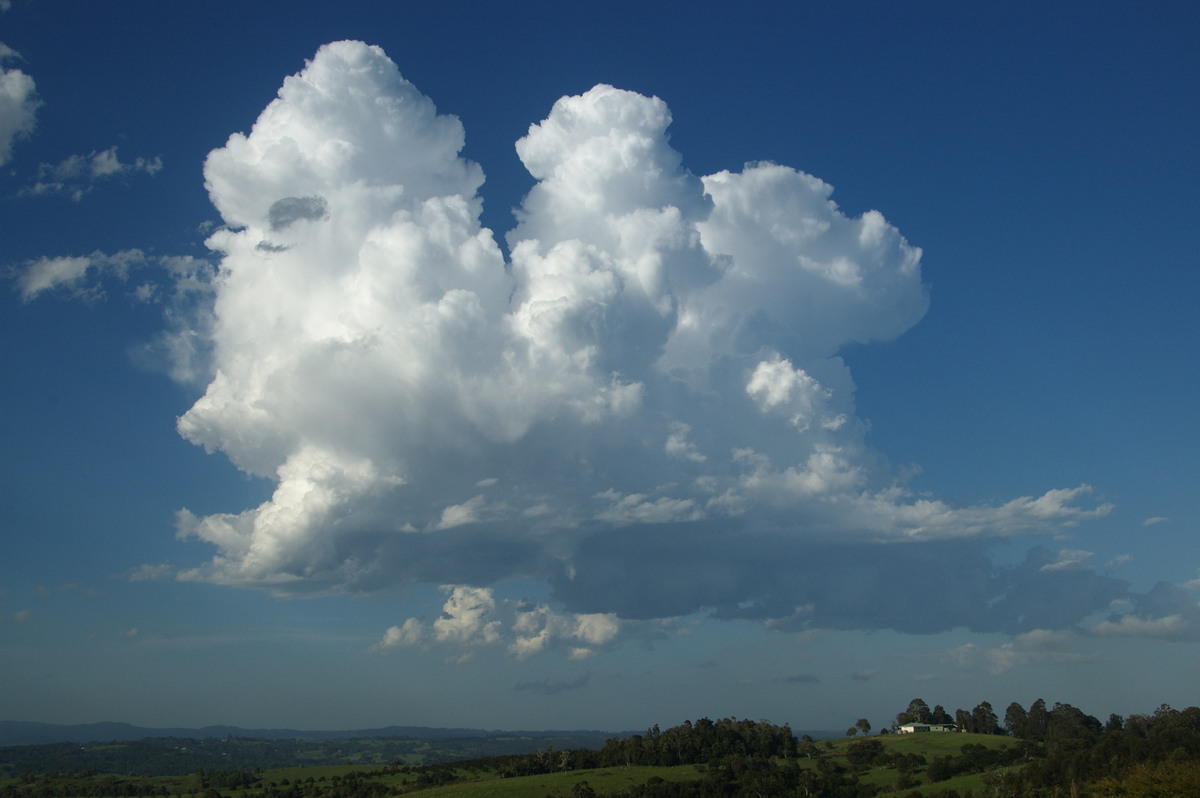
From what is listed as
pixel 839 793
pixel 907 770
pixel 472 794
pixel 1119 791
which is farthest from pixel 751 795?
pixel 1119 791

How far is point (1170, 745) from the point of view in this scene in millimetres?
173125

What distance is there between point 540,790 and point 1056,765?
371ft

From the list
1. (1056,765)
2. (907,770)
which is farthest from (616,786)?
(1056,765)

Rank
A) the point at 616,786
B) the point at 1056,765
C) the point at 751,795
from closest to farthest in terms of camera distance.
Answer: the point at 1056,765 → the point at 751,795 → the point at 616,786

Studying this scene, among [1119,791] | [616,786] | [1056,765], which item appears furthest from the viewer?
[616,786]

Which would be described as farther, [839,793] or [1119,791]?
[839,793]

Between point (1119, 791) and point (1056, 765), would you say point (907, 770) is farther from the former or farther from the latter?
point (1119, 791)

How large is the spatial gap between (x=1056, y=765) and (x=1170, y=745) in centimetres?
2501

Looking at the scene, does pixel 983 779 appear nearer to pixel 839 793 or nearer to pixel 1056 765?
pixel 1056 765

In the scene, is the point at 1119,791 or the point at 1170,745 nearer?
the point at 1119,791

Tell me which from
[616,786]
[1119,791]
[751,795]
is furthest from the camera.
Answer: [616,786]

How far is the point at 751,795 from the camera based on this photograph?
18375 cm

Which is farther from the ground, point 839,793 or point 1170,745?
point 1170,745

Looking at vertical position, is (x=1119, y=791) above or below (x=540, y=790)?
above
